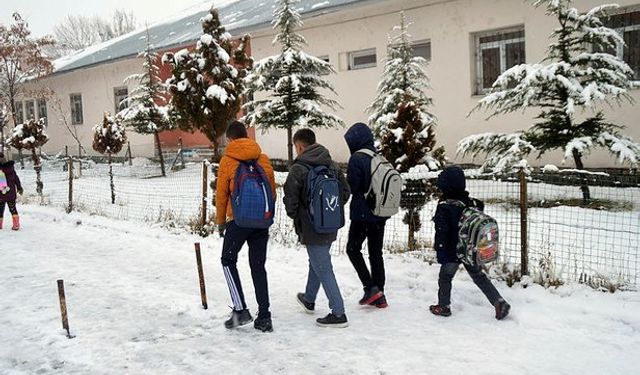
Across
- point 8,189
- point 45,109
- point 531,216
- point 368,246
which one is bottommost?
point 531,216

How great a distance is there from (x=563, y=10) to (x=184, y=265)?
7.65 m

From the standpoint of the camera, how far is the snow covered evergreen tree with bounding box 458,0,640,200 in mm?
9320

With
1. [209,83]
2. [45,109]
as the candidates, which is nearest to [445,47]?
[209,83]

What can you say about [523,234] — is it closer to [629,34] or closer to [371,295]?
[371,295]

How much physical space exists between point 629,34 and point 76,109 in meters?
27.3

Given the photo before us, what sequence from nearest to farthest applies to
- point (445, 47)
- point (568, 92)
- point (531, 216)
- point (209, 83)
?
1. point (531, 216)
2. point (568, 92)
3. point (445, 47)
4. point (209, 83)

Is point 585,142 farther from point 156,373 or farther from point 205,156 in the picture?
point 205,156

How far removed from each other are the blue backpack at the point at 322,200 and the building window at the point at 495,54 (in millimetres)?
10607

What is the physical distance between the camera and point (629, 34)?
12125 millimetres

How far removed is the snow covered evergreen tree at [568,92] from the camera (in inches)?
367

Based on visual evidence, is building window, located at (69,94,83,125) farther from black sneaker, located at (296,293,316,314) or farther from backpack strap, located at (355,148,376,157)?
backpack strap, located at (355,148,376,157)

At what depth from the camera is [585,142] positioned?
9406 millimetres

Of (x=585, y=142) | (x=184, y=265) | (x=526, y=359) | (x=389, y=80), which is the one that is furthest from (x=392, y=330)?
(x=389, y=80)

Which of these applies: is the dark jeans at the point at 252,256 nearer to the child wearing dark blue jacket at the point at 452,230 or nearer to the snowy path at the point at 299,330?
A: the snowy path at the point at 299,330
